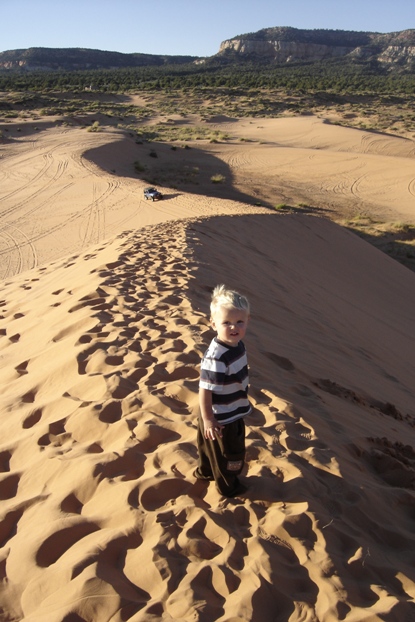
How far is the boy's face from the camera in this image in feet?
9.50

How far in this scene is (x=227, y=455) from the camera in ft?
10.3

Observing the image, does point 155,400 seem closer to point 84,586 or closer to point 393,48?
point 84,586

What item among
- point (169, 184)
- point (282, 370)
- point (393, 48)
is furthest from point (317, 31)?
point (282, 370)

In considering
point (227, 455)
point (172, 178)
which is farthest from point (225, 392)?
point (172, 178)

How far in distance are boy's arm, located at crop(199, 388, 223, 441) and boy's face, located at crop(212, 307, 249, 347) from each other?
33cm

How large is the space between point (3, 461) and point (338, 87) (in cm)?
8076

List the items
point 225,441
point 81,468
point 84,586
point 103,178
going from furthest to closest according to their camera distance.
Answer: point 103,178 < point 81,468 < point 225,441 < point 84,586

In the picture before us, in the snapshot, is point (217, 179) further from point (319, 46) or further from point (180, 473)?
point (319, 46)

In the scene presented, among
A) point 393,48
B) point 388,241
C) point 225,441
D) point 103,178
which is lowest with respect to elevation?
point 388,241

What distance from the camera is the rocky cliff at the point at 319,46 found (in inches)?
5669

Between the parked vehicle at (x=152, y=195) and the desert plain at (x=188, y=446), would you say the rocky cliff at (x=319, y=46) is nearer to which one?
the parked vehicle at (x=152, y=195)

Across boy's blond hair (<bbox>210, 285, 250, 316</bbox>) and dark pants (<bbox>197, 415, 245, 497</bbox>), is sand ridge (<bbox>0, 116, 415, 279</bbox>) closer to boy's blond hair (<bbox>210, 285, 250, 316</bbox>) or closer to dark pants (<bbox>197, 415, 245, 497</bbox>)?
dark pants (<bbox>197, 415, 245, 497</bbox>)

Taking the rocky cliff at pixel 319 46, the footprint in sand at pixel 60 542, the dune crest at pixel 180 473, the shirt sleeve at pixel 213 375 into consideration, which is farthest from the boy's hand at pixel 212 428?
the rocky cliff at pixel 319 46

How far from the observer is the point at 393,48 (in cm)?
14625
